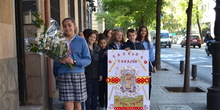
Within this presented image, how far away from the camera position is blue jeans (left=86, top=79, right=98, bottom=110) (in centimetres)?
539

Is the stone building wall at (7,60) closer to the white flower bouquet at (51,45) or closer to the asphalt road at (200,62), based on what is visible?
the white flower bouquet at (51,45)

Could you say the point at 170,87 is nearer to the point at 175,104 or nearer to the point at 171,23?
the point at 175,104

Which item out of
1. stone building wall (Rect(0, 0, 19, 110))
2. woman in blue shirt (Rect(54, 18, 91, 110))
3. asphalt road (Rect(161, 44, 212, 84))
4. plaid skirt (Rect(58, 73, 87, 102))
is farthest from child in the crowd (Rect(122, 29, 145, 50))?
asphalt road (Rect(161, 44, 212, 84))

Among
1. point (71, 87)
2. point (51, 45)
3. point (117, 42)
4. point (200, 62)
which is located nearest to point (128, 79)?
point (117, 42)

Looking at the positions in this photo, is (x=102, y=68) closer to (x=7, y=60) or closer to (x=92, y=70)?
(x=92, y=70)

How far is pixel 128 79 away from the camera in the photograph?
205 inches

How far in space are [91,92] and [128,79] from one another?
0.83 meters

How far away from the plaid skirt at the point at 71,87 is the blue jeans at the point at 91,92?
122 centimetres

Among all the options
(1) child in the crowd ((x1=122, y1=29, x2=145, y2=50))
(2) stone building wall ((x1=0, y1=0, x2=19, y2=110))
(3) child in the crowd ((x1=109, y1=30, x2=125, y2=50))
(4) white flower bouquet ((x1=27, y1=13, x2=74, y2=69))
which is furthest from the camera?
(3) child in the crowd ((x1=109, y1=30, x2=125, y2=50))

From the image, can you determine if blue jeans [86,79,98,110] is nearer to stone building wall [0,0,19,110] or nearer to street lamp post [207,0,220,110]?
stone building wall [0,0,19,110]

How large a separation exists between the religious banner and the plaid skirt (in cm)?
110

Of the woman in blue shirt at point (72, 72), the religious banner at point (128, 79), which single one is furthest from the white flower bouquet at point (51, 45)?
the religious banner at point (128, 79)

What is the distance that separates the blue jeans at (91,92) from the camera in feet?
17.7

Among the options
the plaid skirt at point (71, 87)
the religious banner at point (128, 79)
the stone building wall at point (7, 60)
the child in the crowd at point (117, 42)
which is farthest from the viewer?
the child in the crowd at point (117, 42)
